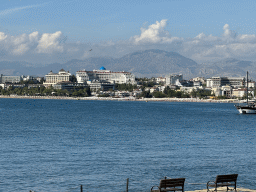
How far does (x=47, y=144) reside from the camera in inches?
1436

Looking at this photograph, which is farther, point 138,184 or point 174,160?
point 174,160

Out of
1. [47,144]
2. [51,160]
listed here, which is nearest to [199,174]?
[51,160]

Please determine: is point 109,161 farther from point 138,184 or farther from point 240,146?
point 240,146

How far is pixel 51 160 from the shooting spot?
28.0 metres

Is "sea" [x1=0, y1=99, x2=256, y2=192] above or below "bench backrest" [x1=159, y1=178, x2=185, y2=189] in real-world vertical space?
below

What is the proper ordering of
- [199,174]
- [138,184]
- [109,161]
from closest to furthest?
1. [138,184]
2. [199,174]
3. [109,161]

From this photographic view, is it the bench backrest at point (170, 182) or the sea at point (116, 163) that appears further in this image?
the sea at point (116, 163)

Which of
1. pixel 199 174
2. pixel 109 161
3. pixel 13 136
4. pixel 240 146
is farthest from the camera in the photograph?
pixel 13 136

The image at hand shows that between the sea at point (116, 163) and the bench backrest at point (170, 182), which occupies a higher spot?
the bench backrest at point (170, 182)

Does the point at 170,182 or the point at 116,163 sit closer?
the point at 170,182

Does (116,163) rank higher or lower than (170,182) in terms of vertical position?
lower

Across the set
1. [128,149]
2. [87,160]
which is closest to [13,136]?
[128,149]

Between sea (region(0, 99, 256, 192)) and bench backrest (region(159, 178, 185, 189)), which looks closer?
bench backrest (region(159, 178, 185, 189))

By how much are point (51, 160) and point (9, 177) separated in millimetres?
5169
